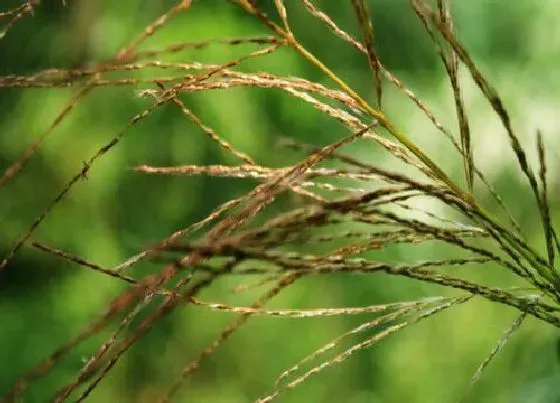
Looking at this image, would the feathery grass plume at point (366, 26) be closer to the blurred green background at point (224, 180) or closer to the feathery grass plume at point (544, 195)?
the feathery grass plume at point (544, 195)

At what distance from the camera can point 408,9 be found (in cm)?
262

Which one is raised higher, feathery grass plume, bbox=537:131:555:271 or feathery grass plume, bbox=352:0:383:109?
feathery grass plume, bbox=352:0:383:109

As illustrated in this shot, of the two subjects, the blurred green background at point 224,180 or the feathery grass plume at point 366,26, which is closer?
the feathery grass plume at point 366,26

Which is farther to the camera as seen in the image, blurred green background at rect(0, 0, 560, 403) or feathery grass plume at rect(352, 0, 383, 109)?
blurred green background at rect(0, 0, 560, 403)

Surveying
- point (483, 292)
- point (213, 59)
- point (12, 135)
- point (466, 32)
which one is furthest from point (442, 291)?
point (483, 292)

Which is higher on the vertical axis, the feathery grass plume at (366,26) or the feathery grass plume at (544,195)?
the feathery grass plume at (366,26)

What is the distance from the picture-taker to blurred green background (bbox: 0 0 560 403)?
2.46 meters

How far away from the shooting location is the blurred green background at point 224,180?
8.07ft

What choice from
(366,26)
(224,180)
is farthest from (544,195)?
(224,180)

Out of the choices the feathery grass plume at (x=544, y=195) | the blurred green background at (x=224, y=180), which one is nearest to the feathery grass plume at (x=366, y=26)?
the feathery grass plume at (x=544, y=195)

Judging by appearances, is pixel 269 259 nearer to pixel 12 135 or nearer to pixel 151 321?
pixel 151 321

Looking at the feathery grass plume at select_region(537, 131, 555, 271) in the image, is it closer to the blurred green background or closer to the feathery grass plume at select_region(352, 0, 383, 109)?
the feathery grass plume at select_region(352, 0, 383, 109)

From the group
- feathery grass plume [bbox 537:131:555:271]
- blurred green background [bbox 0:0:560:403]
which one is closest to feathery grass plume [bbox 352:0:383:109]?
feathery grass plume [bbox 537:131:555:271]

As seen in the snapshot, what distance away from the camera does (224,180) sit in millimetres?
2723
